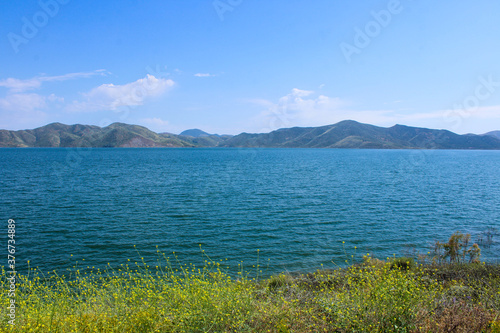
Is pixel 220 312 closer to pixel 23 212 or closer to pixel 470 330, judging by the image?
pixel 470 330

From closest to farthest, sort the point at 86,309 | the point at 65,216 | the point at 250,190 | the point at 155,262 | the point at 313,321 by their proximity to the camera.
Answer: the point at 313,321, the point at 86,309, the point at 155,262, the point at 65,216, the point at 250,190

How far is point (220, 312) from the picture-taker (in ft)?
20.7

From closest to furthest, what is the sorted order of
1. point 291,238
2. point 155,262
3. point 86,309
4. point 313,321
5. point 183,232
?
point 313,321 → point 86,309 → point 155,262 → point 291,238 → point 183,232

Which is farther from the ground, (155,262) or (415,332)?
(415,332)

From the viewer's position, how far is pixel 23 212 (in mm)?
26953

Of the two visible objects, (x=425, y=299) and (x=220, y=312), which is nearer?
(x=220, y=312)

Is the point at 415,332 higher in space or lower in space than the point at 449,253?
A: higher

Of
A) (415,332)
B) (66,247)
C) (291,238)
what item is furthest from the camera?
(291,238)

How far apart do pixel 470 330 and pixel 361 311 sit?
218cm

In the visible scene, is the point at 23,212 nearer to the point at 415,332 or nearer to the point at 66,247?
the point at 66,247

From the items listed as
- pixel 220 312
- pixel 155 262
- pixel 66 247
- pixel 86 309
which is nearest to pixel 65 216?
pixel 66 247

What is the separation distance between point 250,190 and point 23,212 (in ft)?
84.2

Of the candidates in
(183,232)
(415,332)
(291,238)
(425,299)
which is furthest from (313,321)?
(183,232)

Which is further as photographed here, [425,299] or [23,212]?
[23,212]
